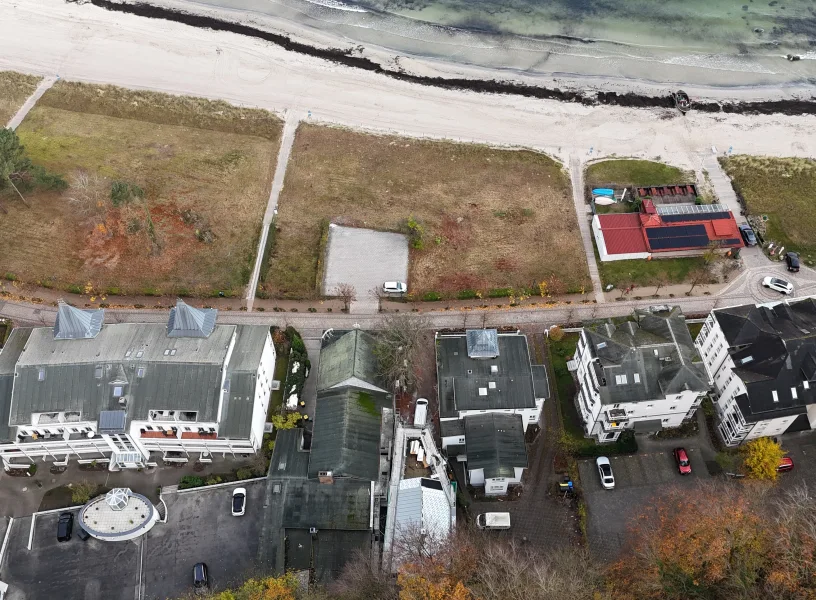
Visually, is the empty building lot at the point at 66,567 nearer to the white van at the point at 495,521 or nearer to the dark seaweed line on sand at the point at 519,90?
the white van at the point at 495,521

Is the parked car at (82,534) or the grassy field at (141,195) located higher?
the grassy field at (141,195)

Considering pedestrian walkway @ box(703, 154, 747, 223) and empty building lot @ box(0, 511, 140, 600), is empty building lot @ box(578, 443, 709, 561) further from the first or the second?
empty building lot @ box(0, 511, 140, 600)

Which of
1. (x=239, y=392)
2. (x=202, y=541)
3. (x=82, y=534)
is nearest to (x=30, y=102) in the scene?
(x=239, y=392)

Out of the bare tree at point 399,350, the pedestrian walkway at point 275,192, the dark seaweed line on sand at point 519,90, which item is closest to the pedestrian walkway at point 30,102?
the dark seaweed line on sand at point 519,90

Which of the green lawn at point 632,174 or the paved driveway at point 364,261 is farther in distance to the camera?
the green lawn at point 632,174

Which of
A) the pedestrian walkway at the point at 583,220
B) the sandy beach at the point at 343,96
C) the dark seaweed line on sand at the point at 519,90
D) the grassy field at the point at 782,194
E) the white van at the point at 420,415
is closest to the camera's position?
the white van at the point at 420,415

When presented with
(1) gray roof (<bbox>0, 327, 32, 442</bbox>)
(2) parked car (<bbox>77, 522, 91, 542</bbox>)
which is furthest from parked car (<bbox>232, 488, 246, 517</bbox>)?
(1) gray roof (<bbox>0, 327, 32, 442</bbox>)

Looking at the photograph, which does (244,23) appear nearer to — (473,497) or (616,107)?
(616,107)
